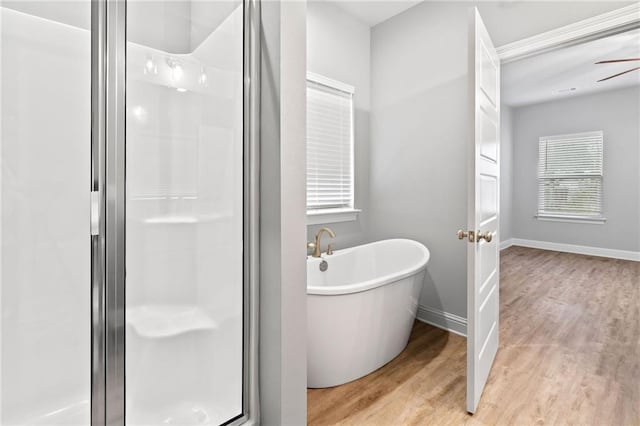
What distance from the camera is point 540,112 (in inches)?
242

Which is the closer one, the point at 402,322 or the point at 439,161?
the point at 402,322

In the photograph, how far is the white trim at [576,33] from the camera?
1.80 metres

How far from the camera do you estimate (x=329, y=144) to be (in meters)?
2.95

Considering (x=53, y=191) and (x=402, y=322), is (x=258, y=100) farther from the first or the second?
(x=402, y=322)

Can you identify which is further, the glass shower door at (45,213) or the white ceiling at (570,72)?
the white ceiling at (570,72)

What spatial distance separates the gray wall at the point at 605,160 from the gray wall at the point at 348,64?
4698 millimetres

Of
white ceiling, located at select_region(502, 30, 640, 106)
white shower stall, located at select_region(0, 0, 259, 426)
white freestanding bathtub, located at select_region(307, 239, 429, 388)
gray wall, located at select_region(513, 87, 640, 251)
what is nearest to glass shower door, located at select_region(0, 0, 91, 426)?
white shower stall, located at select_region(0, 0, 259, 426)

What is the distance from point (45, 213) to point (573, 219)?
7263 millimetres

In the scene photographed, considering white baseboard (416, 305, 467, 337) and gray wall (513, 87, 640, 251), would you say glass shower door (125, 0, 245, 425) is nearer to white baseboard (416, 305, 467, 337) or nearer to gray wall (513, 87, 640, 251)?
white baseboard (416, 305, 467, 337)

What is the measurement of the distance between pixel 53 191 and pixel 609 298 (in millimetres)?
4722

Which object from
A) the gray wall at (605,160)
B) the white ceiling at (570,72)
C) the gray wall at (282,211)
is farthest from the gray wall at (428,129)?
the gray wall at (605,160)

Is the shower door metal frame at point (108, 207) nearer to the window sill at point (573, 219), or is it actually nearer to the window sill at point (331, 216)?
the window sill at point (331, 216)

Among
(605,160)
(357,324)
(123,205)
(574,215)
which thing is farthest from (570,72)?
(123,205)

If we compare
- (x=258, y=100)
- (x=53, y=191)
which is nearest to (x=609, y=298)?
(x=258, y=100)
